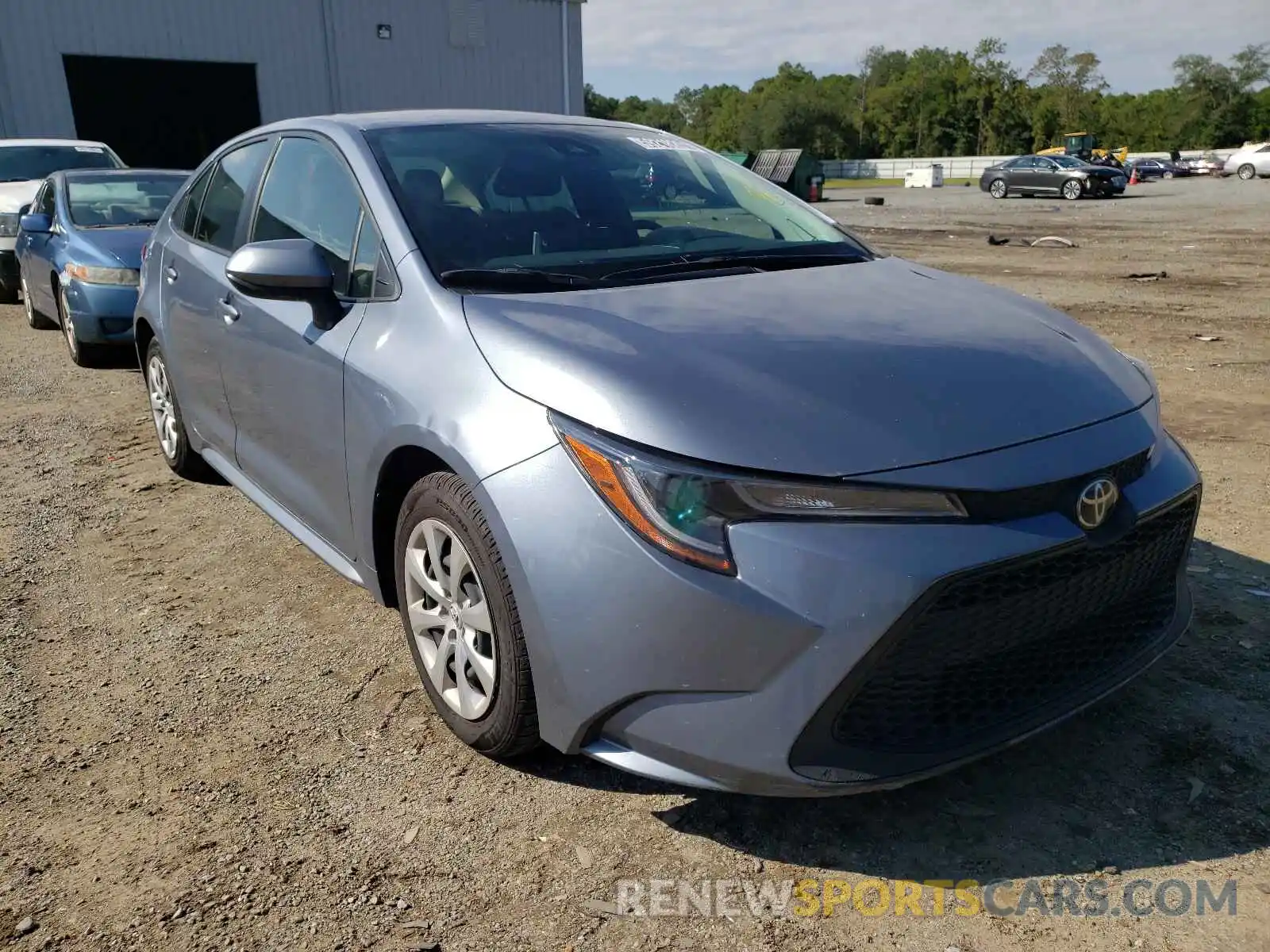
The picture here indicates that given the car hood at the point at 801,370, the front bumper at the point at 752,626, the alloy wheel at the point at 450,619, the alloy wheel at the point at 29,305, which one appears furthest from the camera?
the alloy wheel at the point at 29,305

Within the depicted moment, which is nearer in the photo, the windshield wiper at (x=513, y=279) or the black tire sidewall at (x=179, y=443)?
the windshield wiper at (x=513, y=279)

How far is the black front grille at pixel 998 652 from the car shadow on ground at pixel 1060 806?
264 mm

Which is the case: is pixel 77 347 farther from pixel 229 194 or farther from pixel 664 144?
pixel 664 144

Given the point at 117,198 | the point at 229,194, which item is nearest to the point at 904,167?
the point at 117,198

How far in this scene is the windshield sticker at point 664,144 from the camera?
365cm

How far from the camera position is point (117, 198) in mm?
8500

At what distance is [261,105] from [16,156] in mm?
10892

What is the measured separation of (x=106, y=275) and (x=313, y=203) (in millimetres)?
4735

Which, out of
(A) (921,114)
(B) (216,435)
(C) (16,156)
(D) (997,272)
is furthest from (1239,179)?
(A) (921,114)

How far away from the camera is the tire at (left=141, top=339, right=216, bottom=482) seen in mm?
4566

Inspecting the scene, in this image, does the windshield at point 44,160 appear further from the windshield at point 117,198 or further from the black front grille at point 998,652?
the black front grille at point 998,652

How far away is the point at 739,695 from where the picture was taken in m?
1.96

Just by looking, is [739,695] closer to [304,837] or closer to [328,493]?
[304,837]

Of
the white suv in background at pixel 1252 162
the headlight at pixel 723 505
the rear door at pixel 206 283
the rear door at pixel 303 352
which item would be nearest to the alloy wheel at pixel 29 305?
the rear door at pixel 206 283
